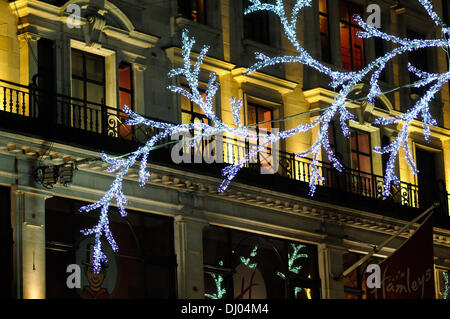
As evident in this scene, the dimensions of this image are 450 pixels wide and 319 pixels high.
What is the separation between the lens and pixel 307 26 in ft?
116

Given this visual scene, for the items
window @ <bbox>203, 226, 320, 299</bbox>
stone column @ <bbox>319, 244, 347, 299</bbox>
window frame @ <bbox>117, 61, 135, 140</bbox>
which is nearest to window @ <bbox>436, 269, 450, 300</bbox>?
stone column @ <bbox>319, 244, 347, 299</bbox>

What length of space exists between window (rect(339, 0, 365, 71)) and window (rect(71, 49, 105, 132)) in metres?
9.20

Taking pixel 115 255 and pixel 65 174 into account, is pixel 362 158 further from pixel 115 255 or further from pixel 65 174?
pixel 65 174

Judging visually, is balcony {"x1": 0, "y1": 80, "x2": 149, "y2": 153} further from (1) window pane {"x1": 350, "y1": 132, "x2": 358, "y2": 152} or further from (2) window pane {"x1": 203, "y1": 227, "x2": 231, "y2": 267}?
(1) window pane {"x1": 350, "y1": 132, "x2": 358, "y2": 152}

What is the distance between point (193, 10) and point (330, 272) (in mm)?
7579

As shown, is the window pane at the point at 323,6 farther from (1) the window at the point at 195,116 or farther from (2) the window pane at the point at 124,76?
(2) the window pane at the point at 124,76

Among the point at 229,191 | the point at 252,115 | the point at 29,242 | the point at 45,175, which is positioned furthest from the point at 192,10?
the point at 29,242

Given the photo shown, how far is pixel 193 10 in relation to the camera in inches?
1264

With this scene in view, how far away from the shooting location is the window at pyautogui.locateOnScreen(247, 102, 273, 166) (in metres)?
32.4

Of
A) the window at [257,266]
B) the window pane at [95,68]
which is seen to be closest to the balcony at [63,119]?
the window pane at [95,68]

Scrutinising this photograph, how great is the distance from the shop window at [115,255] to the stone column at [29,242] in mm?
369

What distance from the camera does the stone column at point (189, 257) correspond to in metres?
29.4
